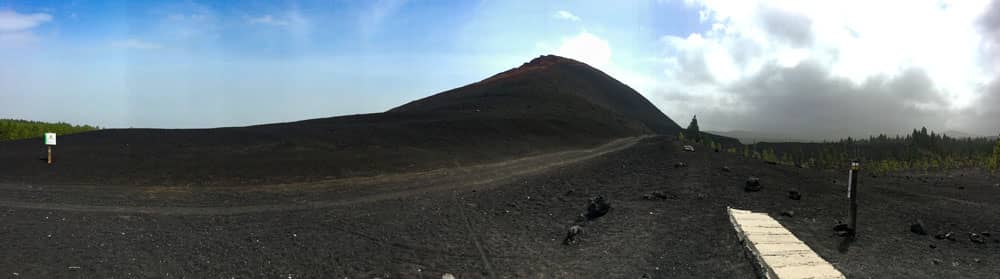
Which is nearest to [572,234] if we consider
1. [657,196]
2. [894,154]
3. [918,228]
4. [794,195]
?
[657,196]

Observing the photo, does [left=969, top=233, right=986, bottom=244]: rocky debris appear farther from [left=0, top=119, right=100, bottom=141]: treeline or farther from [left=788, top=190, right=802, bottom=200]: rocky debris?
[left=0, top=119, right=100, bottom=141]: treeline

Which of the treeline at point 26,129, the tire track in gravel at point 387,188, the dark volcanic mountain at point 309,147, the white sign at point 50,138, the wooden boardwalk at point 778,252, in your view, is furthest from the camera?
the treeline at point 26,129

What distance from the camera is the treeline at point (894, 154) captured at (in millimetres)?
26594

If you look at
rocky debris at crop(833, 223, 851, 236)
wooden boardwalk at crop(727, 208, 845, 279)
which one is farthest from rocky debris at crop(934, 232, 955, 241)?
wooden boardwalk at crop(727, 208, 845, 279)

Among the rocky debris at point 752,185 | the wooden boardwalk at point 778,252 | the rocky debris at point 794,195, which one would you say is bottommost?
the wooden boardwalk at point 778,252

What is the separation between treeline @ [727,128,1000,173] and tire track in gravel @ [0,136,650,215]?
8.95 m

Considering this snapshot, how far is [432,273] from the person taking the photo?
8.26m

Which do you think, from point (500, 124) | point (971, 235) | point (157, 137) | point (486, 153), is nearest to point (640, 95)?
point (500, 124)

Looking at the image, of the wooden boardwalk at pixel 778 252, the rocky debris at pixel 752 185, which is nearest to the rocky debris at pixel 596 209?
the wooden boardwalk at pixel 778 252

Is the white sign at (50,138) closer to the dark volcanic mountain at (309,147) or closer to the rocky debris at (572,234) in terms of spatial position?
the dark volcanic mountain at (309,147)

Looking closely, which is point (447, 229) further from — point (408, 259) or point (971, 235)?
point (971, 235)

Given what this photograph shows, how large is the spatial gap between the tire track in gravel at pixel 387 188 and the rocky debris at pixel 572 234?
5.31 meters

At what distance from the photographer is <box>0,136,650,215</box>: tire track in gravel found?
40.0 ft

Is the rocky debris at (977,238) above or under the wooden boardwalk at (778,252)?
under
